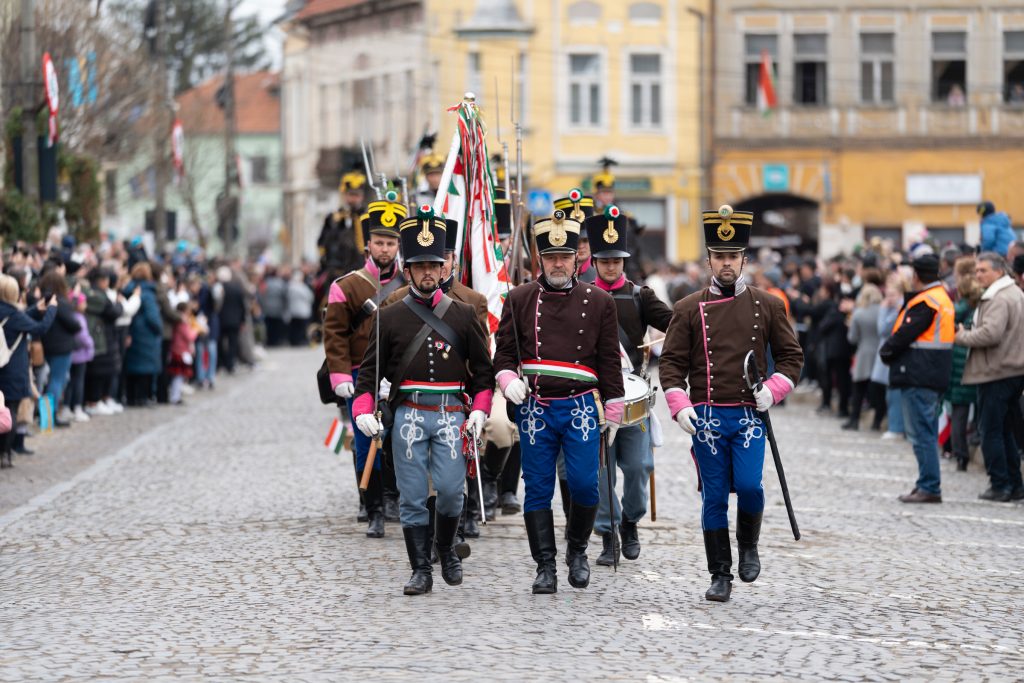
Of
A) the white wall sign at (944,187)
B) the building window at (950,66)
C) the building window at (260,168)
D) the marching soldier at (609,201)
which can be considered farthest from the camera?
the building window at (260,168)

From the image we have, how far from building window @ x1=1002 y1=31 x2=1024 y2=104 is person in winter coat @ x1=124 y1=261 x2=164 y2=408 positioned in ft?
102

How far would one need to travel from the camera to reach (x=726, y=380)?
10.1m

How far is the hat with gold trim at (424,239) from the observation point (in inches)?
401

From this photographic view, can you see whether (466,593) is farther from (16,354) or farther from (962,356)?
(16,354)

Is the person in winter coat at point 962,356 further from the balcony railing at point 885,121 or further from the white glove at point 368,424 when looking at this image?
the balcony railing at point 885,121

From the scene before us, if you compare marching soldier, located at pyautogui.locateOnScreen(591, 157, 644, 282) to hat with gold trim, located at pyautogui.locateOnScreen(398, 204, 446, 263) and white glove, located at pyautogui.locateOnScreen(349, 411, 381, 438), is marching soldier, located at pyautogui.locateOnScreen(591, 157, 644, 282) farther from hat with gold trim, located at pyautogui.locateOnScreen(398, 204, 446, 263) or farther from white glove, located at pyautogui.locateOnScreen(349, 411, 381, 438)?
white glove, located at pyautogui.locateOnScreen(349, 411, 381, 438)

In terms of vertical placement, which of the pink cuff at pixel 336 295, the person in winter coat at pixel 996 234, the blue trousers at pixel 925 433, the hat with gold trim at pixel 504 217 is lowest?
the blue trousers at pixel 925 433

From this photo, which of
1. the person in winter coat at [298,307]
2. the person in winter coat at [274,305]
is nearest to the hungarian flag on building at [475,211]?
the person in winter coat at [274,305]

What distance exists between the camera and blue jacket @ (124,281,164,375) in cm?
2333

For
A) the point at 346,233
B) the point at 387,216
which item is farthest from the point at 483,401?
the point at 346,233

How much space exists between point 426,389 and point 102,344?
12.2 metres

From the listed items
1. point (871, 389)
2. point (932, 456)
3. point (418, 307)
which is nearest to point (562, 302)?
point (418, 307)

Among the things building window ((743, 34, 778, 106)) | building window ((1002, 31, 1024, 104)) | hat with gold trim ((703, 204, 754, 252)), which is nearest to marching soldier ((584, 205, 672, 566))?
hat with gold trim ((703, 204, 754, 252))

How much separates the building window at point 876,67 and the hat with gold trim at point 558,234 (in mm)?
40499
